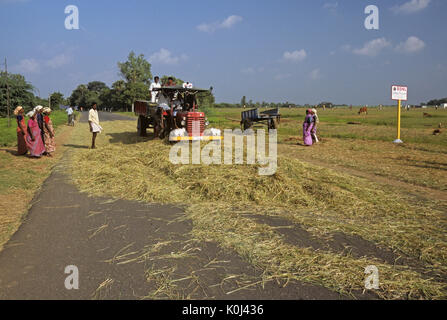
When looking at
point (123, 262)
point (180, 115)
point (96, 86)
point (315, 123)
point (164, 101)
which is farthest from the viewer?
point (96, 86)

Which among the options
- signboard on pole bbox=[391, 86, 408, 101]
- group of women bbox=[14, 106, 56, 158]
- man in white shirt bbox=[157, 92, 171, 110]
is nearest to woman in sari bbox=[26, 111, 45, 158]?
group of women bbox=[14, 106, 56, 158]

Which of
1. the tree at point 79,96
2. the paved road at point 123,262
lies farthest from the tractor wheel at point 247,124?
the tree at point 79,96

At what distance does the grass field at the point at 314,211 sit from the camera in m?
3.40

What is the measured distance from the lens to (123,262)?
138 inches

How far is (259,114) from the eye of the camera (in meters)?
20.0

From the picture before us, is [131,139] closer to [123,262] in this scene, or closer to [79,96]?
[123,262]

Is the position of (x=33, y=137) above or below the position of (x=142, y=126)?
below

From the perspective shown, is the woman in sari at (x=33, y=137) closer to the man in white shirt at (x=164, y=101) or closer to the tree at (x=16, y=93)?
the man in white shirt at (x=164, y=101)

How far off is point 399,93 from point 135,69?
82.4 metres

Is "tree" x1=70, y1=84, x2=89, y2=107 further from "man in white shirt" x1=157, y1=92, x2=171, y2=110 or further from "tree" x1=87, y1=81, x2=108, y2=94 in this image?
"man in white shirt" x1=157, y1=92, x2=171, y2=110

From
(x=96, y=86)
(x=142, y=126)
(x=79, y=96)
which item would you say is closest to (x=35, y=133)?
(x=142, y=126)

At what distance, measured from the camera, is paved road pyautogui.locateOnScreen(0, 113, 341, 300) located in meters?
2.96

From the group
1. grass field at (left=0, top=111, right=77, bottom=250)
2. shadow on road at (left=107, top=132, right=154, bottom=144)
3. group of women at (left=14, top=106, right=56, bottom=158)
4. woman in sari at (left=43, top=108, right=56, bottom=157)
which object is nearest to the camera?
grass field at (left=0, top=111, right=77, bottom=250)

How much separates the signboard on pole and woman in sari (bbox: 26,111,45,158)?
15.4 meters
